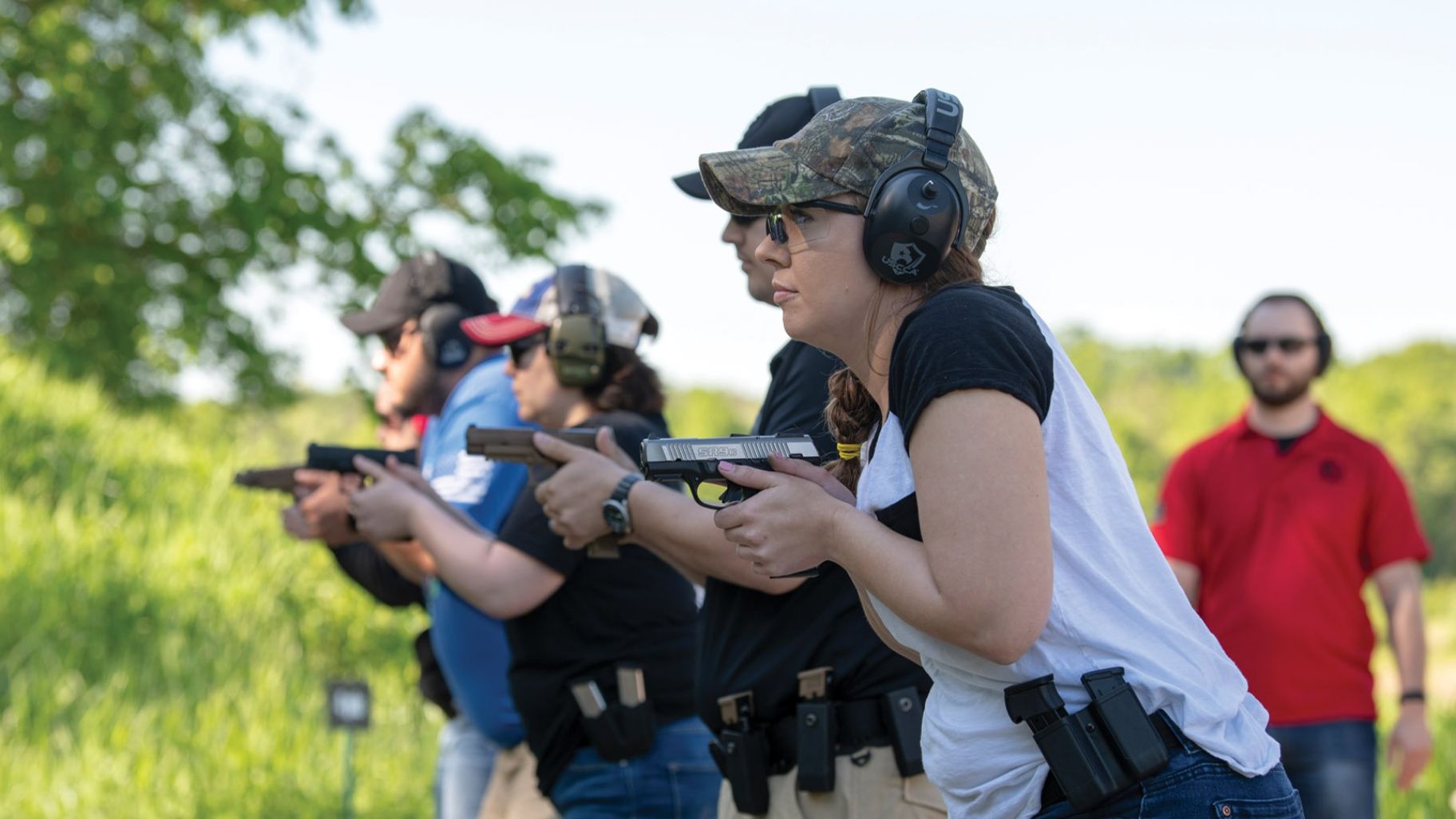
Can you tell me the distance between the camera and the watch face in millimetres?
3164

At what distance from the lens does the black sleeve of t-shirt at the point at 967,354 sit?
1.77m

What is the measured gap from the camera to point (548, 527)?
361 cm

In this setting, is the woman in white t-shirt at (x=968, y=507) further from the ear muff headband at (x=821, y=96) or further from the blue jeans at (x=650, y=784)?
the blue jeans at (x=650, y=784)

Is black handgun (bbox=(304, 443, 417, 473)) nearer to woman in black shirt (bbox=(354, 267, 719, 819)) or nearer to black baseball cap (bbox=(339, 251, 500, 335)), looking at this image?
black baseball cap (bbox=(339, 251, 500, 335))

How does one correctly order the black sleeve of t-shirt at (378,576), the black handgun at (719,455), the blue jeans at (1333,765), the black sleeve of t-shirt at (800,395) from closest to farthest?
the black handgun at (719,455) < the black sleeve of t-shirt at (800,395) < the blue jeans at (1333,765) < the black sleeve of t-shirt at (378,576)

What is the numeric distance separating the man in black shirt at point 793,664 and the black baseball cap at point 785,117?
527 millimetres

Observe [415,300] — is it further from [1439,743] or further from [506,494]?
[1439,743]

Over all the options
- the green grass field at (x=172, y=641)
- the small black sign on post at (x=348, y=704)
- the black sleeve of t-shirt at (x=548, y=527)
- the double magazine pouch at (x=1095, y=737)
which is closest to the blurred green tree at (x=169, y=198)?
the green grass field at (x=172, y=641)

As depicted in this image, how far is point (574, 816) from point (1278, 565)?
269 centimetres

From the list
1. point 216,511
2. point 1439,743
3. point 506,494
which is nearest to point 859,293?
point 506,494

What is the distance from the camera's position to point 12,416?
1152 cm

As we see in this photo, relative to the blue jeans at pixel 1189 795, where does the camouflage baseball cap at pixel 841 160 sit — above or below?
above

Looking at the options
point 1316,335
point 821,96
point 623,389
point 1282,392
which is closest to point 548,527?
point 623,389

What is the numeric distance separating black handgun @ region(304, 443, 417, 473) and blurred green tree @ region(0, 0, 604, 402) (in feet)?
30.0
